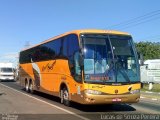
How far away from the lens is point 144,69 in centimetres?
3653

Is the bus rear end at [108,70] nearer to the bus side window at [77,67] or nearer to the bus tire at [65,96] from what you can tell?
the bus side window at [77,67]

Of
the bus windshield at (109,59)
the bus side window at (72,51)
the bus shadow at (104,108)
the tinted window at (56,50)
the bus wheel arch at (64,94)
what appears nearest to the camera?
the bus windshield at (109,59)

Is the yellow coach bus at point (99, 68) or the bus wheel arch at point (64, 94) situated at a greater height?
the yellow coach bus at point (99, 68)

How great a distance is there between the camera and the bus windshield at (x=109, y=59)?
15383 millimetres

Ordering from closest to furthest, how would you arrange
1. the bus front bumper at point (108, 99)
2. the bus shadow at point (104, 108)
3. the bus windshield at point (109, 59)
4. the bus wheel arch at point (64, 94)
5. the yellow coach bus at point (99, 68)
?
the bus front bumper at point (108, 99), the yellow coach bus at point (99, 68), the bus windshield at point (109, 59), the bus shadow at point (104, 108), the bus wheel arch at point (64, 94)

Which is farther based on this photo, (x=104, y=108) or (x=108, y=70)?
(x=104, y=108)

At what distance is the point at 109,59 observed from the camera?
15617 mm

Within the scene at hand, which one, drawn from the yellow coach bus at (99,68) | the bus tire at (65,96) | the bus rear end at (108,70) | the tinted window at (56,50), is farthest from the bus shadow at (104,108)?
the tinted window at (56,50)

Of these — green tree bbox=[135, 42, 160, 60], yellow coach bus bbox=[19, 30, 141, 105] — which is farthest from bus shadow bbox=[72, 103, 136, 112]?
green tree bbox=[135, 42, 160, 60]

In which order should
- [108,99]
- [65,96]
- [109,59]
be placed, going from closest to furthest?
[108,99] < [109,59] < [65,96]

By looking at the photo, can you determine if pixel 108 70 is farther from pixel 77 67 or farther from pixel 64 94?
pixel 64 94

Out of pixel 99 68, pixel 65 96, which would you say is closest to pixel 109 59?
pixel 99 68

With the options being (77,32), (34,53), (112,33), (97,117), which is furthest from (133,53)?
(34,53)

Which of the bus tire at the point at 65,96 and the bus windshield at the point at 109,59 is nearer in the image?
the bus windshield at the point at 109,59
